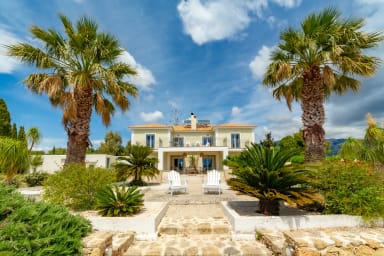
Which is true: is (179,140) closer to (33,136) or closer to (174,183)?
(33,136)

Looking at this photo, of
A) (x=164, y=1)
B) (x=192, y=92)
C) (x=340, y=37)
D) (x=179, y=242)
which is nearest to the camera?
(x=179, y=242)

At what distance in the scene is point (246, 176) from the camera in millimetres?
5684

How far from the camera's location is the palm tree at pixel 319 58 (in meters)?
9.02

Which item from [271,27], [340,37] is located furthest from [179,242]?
[271,27]

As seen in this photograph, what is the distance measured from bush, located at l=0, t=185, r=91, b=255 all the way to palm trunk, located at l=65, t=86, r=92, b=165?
648cm

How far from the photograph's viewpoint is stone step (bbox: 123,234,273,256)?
4316 mm

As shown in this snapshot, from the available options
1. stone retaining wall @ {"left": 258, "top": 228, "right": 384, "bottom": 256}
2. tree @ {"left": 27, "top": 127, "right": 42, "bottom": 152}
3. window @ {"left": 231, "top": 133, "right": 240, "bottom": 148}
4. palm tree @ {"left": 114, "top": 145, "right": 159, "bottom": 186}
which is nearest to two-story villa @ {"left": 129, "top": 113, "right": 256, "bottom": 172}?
window @ {"left": 231, "top": 133, "right": 240, "bottom": 148}

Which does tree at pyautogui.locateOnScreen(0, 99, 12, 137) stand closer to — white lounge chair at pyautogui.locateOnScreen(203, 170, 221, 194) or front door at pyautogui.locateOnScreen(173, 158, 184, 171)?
front door at pyautogui.locateOnScreen(173, 158, 184, 171)

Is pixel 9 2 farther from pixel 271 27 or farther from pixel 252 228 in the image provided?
pixel 271 27

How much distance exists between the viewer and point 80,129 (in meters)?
9.61


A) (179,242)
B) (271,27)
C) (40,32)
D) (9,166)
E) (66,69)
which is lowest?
(179,242)

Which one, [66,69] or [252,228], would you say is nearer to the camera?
[252,228]

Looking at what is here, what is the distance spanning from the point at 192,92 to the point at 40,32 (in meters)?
13.7

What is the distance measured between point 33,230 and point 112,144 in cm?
4305
